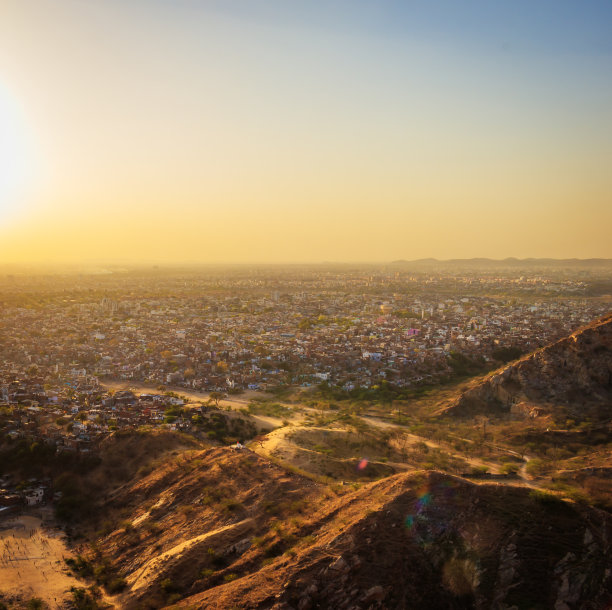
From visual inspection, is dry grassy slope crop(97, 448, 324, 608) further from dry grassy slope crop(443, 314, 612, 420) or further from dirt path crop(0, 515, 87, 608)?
dry grassy slope crop(443, 314, 612, 420)

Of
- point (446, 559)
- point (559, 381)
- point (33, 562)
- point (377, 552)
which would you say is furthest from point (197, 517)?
point (559, 381)

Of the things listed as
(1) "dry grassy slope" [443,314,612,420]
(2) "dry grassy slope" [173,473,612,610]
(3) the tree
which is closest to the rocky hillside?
(2) "dry grassy slope" [173,473,612,610]

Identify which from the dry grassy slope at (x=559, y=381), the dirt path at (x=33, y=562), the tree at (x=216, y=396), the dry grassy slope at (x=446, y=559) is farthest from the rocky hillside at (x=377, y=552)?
the dry grassy slope at (x=559, y=381)

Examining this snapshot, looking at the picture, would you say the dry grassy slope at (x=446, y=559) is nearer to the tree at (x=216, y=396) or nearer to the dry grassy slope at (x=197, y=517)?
the dry grassy slope at (x=197, y=517)

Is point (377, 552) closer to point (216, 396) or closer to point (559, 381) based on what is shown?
point (559, 381)

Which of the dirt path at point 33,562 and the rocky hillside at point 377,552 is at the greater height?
the rocky hillside at point 377,552

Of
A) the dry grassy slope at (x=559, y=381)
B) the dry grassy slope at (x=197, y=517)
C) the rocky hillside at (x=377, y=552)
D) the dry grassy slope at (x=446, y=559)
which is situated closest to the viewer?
the dry grassy slope at (x=446, y=559)
